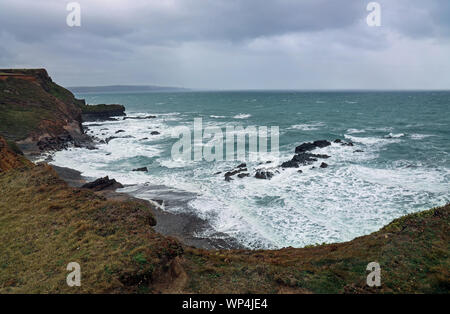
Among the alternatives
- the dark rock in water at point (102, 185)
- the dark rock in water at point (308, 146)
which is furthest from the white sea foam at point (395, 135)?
the dark rock in water at point (102, 185)

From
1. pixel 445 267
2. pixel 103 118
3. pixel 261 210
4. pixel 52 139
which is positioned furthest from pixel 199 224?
pixel 103 118

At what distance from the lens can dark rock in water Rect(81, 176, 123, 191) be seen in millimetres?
26266

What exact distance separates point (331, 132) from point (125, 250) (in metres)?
53.3

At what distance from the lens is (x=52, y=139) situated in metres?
45.9

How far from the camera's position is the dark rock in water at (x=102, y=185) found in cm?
2627

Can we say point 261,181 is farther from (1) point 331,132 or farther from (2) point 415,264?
(1) point 331,132

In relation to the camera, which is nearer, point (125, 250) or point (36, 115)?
point (125, 250)

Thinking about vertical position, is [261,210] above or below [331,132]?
below

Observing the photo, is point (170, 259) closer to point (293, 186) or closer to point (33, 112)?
point (293, 186)

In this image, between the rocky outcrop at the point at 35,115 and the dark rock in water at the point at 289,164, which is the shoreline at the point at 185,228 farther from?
the rocky outcrop at the point at 35,115

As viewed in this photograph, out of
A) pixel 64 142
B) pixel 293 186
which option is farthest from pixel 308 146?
pixel 64 142

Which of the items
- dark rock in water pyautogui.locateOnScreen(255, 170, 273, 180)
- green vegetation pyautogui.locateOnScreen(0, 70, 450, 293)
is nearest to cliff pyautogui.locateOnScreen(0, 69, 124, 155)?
green vegetation pyautogui.locateOnScreen(0, 70, 450, 293)

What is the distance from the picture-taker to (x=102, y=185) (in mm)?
26906
